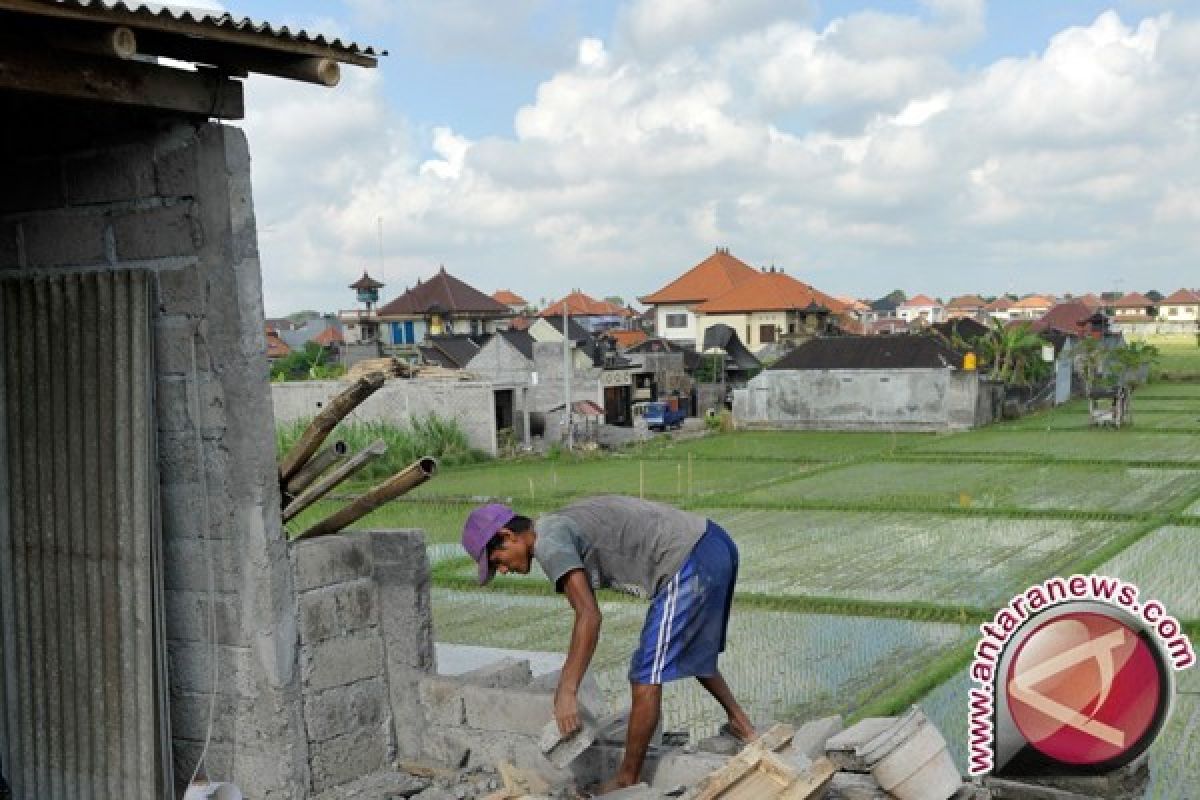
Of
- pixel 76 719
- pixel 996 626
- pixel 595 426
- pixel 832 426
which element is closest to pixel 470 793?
pixel 76 719

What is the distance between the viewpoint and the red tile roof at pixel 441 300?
5353cm

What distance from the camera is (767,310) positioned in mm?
56750

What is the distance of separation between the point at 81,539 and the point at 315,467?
102cm

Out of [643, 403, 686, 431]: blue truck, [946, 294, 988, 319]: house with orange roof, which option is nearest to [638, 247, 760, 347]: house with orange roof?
[643, 403, 686, 431]: blue truck

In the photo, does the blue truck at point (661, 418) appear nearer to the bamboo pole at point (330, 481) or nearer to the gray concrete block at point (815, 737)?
the bamboo pole at point (330, 481)

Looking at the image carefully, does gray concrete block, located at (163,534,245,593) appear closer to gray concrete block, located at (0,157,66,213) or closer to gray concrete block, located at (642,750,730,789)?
gray concrete block, located at (0,157,66,213)

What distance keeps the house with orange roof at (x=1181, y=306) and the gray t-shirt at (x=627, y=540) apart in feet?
414

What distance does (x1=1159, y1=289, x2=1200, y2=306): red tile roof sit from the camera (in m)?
120

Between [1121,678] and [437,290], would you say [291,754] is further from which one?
[437,290]

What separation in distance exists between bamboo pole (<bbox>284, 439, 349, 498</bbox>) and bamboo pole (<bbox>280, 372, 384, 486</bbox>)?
3 centimetres

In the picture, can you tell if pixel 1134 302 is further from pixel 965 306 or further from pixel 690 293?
pixel 690 293

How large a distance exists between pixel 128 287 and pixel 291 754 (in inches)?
80.6

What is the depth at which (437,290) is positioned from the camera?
54.3 m

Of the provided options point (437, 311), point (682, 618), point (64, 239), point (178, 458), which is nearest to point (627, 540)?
point (682, 618)
